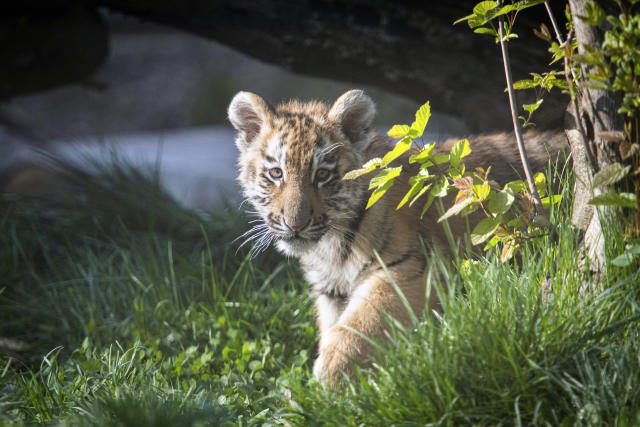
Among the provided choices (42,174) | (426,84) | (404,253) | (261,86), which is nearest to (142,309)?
(404,253)

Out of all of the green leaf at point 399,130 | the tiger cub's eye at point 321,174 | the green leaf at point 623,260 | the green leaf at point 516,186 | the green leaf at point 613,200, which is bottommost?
the tiger cub's eye at point 321,174

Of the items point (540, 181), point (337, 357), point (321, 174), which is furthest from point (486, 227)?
point (321, 174)

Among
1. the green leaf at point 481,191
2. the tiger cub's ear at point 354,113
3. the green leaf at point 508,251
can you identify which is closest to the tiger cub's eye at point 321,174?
the tiger cub's ear at point 354,113

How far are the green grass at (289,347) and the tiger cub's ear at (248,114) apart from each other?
98 cm

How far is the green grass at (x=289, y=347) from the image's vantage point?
2225 mm

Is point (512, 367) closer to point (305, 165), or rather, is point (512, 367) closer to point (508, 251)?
point (508, 251)

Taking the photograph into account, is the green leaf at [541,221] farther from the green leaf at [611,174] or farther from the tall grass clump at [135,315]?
the tall grass clump at [135,315]

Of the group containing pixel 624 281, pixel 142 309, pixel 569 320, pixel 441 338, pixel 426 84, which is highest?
pixel 426 84

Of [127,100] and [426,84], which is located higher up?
[426,84]

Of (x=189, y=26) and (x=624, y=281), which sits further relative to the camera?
(x=189, y=26)

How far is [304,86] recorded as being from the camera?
39.6ft

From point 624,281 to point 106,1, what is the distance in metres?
4.87

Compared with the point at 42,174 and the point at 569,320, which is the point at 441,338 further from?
the point at 42,174

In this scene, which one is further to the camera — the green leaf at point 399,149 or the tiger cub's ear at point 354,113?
the tiger cub's ear at point 354,113
